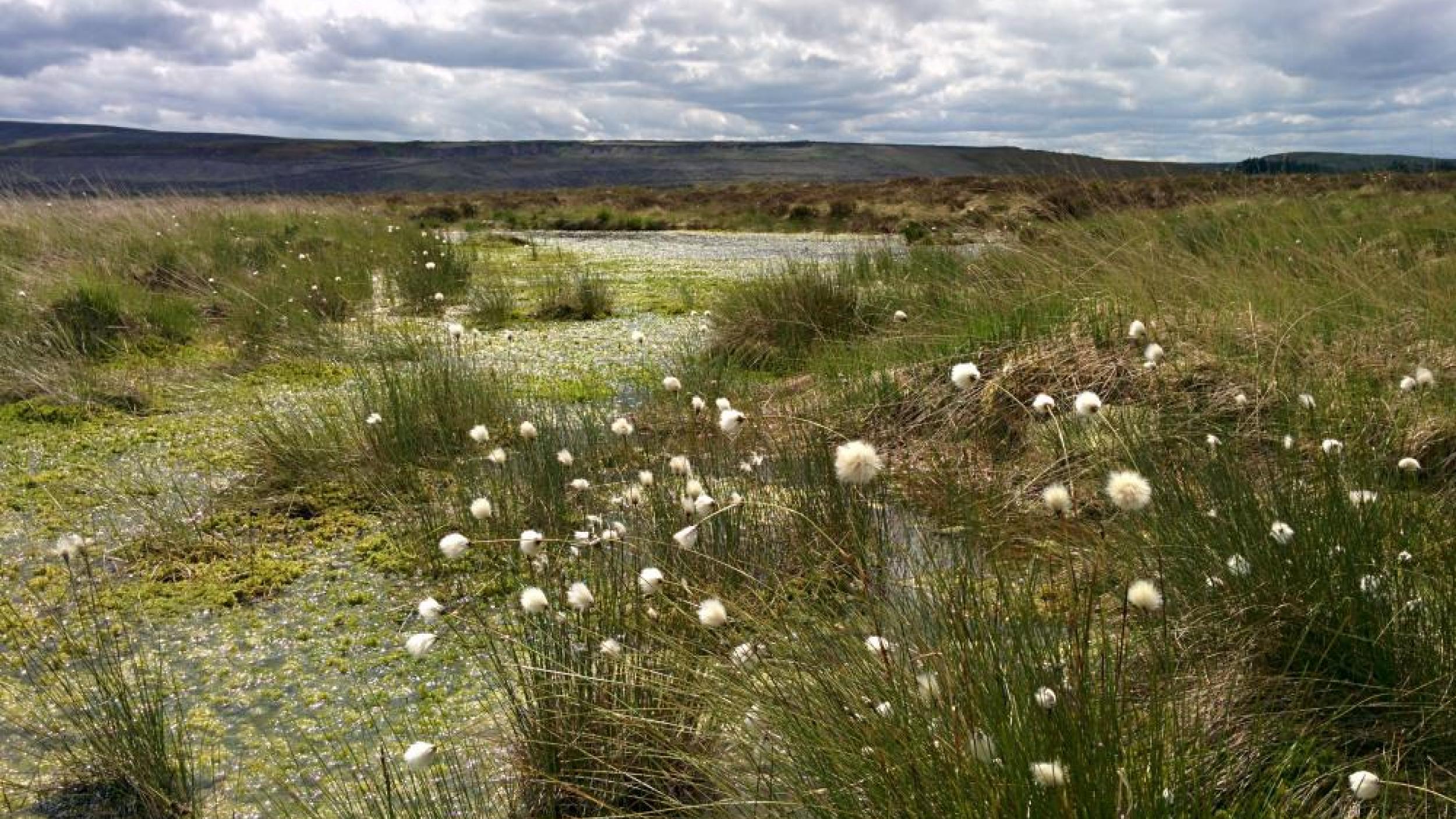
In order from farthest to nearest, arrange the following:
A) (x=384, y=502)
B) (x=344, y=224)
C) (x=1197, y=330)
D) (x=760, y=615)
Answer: (x=344, y=224), (x=1197, y=330), (x=384, y=502), (x=760, y=615)

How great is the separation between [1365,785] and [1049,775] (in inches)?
17.1

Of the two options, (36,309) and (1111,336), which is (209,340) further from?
(1111,336)

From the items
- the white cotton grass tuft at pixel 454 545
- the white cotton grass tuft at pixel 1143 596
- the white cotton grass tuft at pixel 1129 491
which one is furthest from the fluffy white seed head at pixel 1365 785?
the white cotton grass tuft at pixel 454 545

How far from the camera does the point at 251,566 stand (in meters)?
3.22

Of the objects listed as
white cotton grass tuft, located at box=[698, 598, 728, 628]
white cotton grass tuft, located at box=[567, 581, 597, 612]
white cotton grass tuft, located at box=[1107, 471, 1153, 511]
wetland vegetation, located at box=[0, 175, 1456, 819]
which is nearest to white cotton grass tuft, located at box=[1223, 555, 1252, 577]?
wetland vegetation, located at box=[0, 175, 1456, 819]

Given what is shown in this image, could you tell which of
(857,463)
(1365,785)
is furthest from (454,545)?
(1365,785)

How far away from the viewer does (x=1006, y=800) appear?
128 cm

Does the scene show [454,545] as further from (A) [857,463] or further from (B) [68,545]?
(B) [68,545]

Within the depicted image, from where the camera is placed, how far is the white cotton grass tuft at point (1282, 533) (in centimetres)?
187

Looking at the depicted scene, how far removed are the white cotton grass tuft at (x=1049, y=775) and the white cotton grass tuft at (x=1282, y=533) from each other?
0.90 m

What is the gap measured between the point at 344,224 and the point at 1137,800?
12.0 meters

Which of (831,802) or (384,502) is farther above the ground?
(831,802)

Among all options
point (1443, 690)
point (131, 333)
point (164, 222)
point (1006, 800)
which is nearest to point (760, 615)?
point (1006, 800)

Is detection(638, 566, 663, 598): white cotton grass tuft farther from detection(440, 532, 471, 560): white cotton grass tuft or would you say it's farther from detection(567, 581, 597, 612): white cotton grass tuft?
detection(440, 532, 471, 560): white cotton grass tuft
